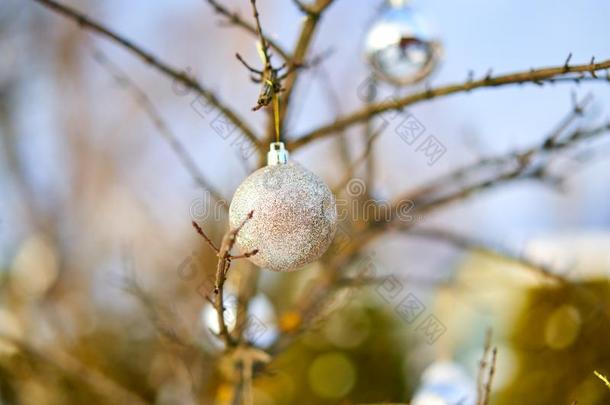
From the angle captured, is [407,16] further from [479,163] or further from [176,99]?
[176,99]

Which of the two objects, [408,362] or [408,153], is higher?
[408,153]

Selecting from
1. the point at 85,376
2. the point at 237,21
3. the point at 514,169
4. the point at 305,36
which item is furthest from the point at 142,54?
the point at 85,376

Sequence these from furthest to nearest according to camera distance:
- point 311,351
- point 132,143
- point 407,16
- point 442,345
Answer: point 132,143, point 311,351, point 442,345, point 407,16

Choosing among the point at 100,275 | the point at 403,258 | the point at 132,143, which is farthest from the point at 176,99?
the point at 403,258

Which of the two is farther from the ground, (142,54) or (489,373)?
(142,54)

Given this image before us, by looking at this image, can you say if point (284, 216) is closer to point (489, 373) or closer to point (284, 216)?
point (284, 216)

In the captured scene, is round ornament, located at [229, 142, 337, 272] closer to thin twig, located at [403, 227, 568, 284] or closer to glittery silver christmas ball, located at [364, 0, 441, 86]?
glittery silver christmas ball, located at [364, 0, 441, 86]

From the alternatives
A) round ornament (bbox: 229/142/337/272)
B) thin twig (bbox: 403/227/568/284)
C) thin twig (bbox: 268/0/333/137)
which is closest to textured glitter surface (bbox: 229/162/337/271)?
round ornament (bbox: 229/142/337/272)
